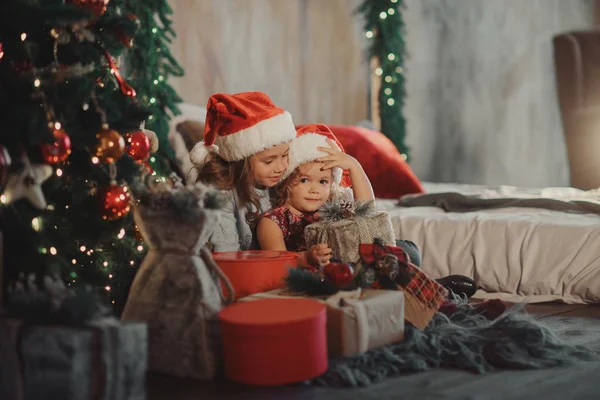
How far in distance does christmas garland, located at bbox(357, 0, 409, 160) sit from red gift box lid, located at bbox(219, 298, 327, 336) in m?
3.37

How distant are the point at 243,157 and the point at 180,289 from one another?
0.76 metres

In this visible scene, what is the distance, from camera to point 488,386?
1827 millimetres

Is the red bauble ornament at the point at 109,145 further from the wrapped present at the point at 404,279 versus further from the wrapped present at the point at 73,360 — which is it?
the wrapped present at the point at 404,279

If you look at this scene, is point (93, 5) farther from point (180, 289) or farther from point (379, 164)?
point (379, 164)

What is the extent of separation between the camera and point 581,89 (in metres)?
4.98

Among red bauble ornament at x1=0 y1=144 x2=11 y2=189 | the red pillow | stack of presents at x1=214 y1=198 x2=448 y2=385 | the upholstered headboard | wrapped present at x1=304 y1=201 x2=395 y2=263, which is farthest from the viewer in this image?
the upholstered headboard

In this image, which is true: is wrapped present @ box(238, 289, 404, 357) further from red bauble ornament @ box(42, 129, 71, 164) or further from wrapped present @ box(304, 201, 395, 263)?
red bauble ornament @ box(42, 129, 71, 164)

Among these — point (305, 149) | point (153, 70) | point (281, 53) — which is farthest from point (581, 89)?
point (305, 149)

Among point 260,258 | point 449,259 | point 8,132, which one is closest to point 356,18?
point 449,259

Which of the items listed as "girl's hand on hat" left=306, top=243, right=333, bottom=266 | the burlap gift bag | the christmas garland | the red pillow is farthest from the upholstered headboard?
the burlap gift bag

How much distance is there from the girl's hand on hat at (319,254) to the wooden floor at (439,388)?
1.51 ft

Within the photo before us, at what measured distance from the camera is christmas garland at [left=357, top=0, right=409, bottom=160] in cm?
506

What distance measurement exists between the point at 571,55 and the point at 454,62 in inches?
51.1

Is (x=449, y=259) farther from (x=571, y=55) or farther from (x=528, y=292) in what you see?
(x=571, y=55)
